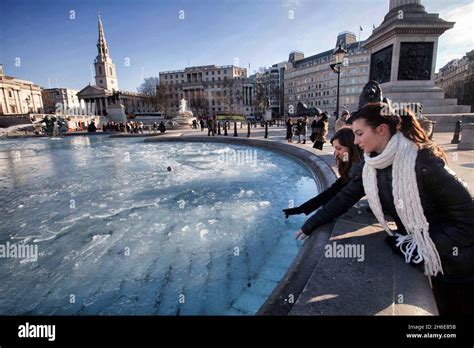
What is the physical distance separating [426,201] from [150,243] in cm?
364

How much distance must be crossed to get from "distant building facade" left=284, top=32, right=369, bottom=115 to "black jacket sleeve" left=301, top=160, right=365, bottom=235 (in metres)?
70.4

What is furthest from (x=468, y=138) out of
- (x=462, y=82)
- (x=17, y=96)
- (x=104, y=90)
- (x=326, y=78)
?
(x=104, y=90)

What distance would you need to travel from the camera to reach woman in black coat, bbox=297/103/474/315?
70.1 inches

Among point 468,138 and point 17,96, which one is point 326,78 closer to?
point 468,138

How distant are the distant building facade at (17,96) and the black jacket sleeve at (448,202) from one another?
274 feet

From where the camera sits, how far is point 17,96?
69125 millimetres

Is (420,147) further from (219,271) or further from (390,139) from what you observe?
(219,271)
